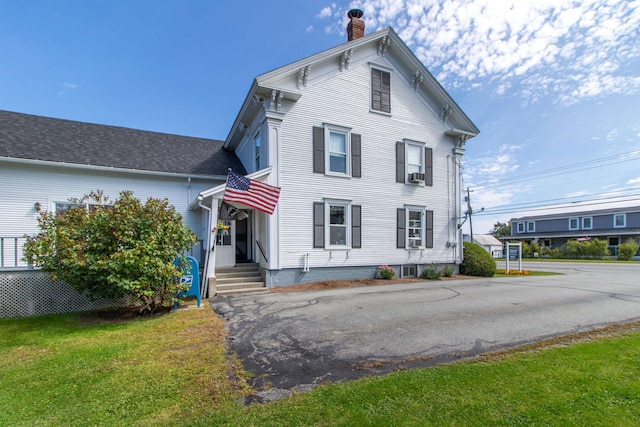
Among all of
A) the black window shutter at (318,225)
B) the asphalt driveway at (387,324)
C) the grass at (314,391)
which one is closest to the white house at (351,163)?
the black window shutter at (318,225)

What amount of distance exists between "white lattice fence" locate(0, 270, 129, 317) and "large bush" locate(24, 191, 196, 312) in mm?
952

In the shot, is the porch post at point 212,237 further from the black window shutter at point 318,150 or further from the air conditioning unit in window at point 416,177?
the air conditioning unit in window at point 416,177

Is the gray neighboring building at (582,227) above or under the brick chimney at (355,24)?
under

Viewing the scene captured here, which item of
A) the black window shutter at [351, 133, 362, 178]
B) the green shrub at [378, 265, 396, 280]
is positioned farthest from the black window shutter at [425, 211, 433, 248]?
the black window shutter at [351, 133, 362, 178]

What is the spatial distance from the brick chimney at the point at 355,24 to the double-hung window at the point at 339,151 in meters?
5.02

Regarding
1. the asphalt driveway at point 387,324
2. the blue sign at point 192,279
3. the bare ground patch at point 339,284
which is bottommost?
the bare ground patch at point 339,284

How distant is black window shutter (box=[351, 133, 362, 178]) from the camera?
40.4 feet

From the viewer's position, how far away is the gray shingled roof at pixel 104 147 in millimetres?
10648

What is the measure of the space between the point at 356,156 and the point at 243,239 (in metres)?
6.01

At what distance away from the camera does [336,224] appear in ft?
39.6

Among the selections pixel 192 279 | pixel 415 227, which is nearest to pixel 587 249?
pixel 415 227

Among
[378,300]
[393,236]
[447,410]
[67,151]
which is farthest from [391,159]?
[67,151]

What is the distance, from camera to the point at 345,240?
39.8ft

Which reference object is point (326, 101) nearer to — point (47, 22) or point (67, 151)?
point (67, 151)
